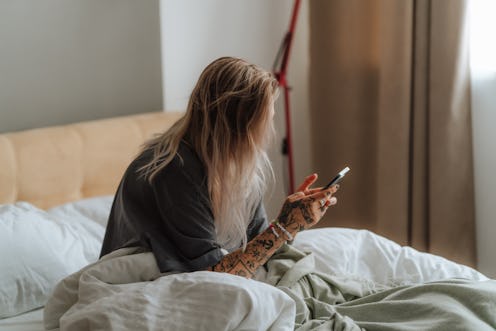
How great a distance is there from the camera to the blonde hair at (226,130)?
1.59m

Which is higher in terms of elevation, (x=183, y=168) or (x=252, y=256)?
(x=183, y=168)

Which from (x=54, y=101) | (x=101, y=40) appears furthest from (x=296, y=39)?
(x=54, y=101)

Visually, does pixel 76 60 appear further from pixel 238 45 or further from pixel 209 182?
pixel 209 182

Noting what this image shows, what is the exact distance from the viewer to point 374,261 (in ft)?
6.56

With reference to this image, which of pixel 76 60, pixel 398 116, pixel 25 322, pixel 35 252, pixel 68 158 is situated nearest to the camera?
pixel 25 322

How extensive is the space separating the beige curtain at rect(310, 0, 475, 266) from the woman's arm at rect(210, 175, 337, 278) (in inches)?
47.5

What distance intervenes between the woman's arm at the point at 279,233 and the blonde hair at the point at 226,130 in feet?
0.15

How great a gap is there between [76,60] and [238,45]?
788 mm

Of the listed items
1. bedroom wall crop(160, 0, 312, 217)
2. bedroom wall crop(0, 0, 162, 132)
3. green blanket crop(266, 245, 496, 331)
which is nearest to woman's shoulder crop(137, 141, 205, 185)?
green blanket crop(266, 245, 496, 331)

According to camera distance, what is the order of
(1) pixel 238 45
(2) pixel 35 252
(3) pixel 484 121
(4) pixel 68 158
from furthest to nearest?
(1) pixel 238 45 → (3) pixel 484 121 → (4) pixel 68 158 → (2) pixel 35 252

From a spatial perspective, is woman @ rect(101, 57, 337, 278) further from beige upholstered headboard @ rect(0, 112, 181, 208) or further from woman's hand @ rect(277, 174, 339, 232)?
beige upholstered headboard @ rect(0, 112, 181, 208)

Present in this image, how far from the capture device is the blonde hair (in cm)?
159

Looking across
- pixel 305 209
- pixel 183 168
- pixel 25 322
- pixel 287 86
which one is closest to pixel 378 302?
pixel 305 209

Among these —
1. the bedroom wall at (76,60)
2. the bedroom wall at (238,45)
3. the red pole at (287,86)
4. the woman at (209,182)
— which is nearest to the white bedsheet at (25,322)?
the woman at (209,182)
